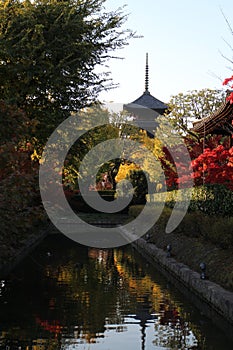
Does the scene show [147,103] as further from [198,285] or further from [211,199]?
[198,285]

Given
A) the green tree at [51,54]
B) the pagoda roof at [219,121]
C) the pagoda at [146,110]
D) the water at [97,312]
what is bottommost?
the water at [97,312]

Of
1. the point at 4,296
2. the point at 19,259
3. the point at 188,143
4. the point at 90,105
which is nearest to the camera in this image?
the point at 4,296

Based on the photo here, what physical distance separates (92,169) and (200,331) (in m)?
46.9

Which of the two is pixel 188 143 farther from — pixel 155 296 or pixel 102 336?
pixel 102 336

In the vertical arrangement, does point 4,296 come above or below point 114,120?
below

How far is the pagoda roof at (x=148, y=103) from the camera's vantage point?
7614 cm

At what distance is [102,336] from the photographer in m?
8.30

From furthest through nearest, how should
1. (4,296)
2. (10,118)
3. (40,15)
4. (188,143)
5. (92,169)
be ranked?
(92,169) → (188,143) → (40,15) → (10,118) → (4,296)

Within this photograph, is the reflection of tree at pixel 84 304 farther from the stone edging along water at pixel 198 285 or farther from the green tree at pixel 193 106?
the green tree at pixel 193 106

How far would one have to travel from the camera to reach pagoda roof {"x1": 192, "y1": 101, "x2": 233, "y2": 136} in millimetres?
18580

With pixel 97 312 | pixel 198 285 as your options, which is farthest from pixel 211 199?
pixel 97 312

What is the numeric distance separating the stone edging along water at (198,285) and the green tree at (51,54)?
8.29 m

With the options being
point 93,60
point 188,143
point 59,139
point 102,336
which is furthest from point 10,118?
point 188,143

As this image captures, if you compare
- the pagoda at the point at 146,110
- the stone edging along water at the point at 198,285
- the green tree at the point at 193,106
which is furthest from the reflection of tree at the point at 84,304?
the pagoda at the point at 146,110
